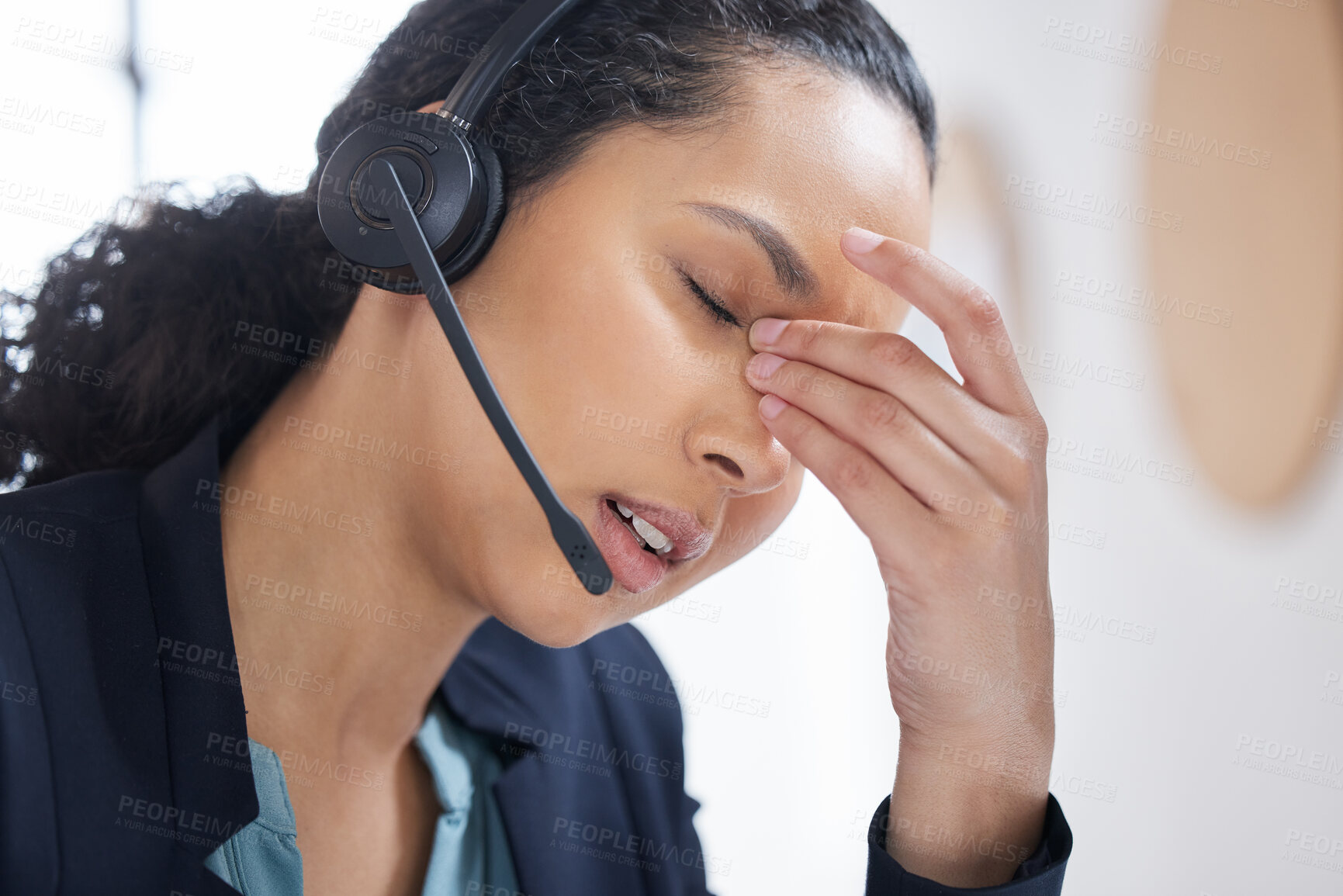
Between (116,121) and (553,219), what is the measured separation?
1.32 metres

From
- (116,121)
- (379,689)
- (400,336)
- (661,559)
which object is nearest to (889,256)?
(661,559)

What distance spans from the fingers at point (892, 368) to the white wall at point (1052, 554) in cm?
81

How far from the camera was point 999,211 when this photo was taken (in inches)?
60.5

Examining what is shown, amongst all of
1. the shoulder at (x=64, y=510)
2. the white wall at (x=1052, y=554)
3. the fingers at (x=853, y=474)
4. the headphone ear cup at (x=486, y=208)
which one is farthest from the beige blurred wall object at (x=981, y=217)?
the shoulder at (x=64, y=510)

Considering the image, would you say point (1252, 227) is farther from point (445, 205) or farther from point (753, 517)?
point (445, 205)

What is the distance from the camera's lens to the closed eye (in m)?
0.74

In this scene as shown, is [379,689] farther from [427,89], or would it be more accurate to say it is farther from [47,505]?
[427,89]

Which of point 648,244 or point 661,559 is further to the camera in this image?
point 661,559

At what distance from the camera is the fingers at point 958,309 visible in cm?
74

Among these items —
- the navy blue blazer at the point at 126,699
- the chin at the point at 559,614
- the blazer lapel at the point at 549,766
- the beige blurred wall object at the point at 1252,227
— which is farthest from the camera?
the beige blurred wall object at the point at 1252,227

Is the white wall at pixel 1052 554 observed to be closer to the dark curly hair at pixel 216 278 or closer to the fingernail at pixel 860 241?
the dark curly hair at pixel 216 278

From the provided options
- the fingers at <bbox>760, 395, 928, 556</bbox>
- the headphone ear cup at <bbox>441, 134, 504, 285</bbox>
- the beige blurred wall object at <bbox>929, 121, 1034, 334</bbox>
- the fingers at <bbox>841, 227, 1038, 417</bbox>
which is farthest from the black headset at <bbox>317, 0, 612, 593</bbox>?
the beige blurred wall object at <bbox>929, 121, 1034, 334</bbox>

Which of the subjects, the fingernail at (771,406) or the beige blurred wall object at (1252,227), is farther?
the beige blurred wall object at (1252,227)

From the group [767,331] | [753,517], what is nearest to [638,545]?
[753,517]
